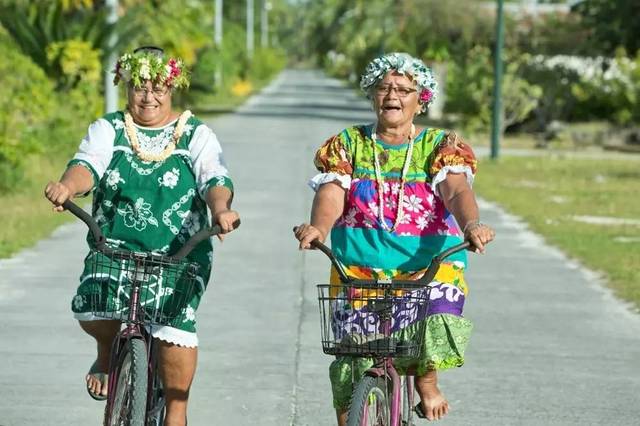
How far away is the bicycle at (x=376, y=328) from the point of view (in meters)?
5.08

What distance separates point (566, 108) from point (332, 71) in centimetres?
9842

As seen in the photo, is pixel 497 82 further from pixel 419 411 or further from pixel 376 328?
pixel 376 328

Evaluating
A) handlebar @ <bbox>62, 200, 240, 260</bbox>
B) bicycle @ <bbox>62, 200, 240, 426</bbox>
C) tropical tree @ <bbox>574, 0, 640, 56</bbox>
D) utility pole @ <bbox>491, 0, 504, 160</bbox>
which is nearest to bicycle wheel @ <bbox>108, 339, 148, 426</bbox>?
bicycle @ <bbox>62, 200, 240, 426</bbox>

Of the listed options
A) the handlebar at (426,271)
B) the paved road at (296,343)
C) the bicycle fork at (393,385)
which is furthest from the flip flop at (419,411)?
the paved road at (296,343)

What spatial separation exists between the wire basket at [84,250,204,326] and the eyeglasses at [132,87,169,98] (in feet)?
2.15

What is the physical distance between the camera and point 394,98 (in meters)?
5.60

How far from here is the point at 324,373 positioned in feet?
27.9

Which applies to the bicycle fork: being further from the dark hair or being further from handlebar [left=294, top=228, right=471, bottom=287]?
the dark hair

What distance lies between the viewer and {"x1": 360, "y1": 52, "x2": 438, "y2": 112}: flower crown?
559 centimetres

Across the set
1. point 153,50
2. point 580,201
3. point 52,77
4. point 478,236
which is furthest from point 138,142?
point 52,77

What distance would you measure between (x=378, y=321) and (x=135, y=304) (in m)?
0.88

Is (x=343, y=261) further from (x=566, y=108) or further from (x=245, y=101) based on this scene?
(x=245, y=101)

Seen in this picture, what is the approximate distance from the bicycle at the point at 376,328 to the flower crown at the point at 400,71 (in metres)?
0.71

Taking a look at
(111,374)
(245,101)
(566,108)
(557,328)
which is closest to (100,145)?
(111,374)
